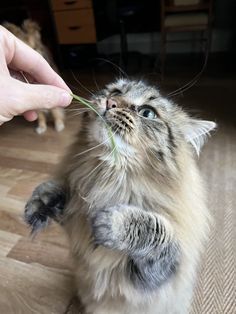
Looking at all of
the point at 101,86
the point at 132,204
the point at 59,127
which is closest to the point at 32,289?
the point at 132,204

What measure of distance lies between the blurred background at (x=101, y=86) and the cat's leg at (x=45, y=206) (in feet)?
1.46

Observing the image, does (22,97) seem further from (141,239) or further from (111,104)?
(141,239)

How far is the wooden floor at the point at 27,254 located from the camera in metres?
1.18

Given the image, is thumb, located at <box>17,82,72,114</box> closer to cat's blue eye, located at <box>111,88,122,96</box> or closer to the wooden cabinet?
cat's blue eye, located at <box>111,88,122,96</box>

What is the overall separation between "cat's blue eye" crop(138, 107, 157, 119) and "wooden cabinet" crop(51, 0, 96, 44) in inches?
89.9

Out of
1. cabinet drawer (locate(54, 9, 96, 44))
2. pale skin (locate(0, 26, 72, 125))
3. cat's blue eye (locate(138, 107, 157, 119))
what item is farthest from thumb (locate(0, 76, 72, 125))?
cabinet drawer (locate(54, 9, 96, 44))

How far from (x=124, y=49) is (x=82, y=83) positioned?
1.90 feet

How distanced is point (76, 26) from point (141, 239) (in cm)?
261

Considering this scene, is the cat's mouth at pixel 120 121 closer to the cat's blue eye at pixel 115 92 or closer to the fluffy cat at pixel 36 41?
the cat's blue eye at pixel 115 92

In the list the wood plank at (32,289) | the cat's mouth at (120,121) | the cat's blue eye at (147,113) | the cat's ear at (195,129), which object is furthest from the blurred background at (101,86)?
the cat's mouth at (120,121)

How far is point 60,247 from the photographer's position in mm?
1369

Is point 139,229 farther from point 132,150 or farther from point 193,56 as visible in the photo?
point 193,56

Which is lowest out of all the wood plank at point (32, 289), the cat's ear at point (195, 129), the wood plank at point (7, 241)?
the wood plank at point (32, 289)

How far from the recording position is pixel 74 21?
2861 millimetres
